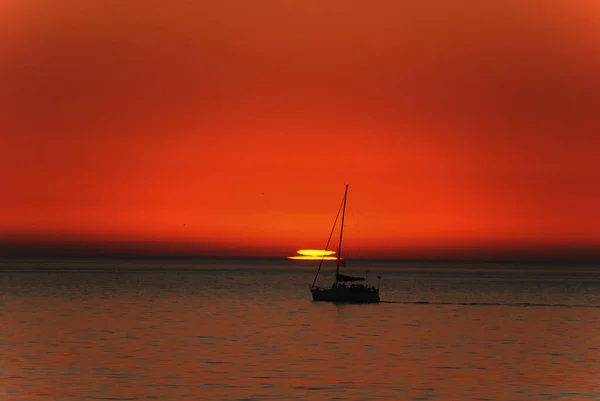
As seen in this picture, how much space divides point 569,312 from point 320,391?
7908 cm

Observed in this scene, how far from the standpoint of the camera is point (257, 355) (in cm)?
6800

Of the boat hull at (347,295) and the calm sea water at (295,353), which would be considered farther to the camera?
the boat hull at (347,295)

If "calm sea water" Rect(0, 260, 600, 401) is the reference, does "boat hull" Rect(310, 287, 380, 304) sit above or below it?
above

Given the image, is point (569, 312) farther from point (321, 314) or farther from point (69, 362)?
point (69, 362)

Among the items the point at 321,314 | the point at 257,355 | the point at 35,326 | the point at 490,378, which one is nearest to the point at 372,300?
the point at 321,314

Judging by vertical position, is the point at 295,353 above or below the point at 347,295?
below

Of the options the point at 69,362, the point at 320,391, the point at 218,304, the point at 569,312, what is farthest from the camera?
the point at 218,304

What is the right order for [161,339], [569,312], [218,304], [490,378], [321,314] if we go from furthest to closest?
1. [218,304]
2. [569,312]
3. [321,314]
4. [161,339]
5. [490,378]

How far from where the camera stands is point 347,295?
129 m

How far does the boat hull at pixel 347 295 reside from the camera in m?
129

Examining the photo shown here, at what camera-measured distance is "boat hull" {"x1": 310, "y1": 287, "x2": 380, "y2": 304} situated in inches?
5079

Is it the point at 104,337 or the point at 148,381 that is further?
the point at 104,337

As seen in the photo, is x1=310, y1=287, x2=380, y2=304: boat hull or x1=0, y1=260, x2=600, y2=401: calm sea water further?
x1=310, y1=287, x2=380, y2=304: boat hull

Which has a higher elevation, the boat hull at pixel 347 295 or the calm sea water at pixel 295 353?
the boat hull at pixel 347 295
